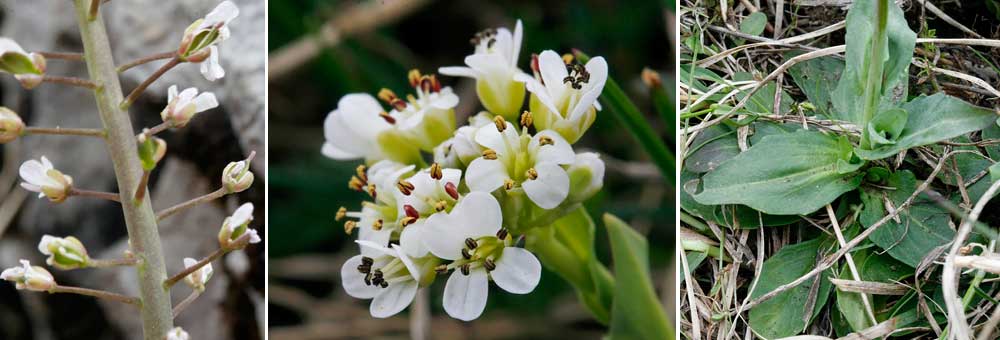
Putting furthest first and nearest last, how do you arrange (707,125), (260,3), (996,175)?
1. (260,3)
2. (707,125)
3. (996,175)

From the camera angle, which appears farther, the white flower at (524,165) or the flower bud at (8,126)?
the white flower at (524,165)

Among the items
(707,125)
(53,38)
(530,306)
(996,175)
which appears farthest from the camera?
(530,306)

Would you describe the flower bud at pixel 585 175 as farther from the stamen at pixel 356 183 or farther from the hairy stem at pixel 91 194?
the hairy stem at pixel 91 194

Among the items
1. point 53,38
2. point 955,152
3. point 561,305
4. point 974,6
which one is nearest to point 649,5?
point 561,305

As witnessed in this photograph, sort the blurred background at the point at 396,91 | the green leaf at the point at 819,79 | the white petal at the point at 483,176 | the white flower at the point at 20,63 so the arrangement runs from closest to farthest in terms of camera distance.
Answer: the white flower at the point at 20,63, the white petal at the point at 483,176, the green leaf at the point at 819,79, the blurred background at the point at 396,91

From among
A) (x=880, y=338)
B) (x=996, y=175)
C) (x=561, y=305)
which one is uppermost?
(x=996, y=175)

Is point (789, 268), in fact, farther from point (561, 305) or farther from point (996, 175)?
point (561, 305)

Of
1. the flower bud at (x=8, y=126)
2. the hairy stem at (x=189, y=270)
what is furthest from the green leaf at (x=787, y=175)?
the flower bud at (x=8, y=126)
